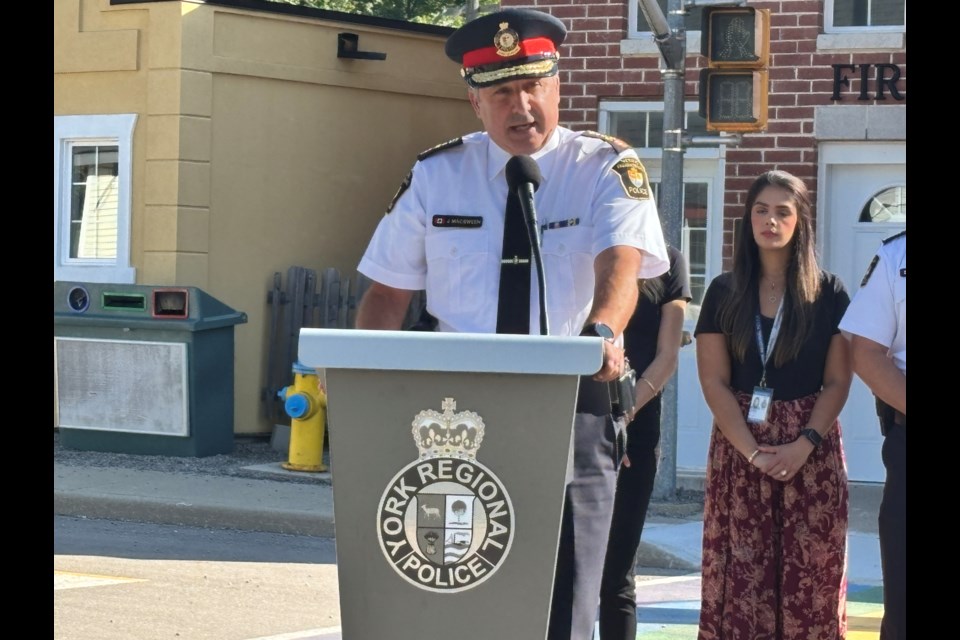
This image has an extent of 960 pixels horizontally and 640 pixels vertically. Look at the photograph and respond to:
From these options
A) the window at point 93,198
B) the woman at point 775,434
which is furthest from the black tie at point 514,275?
the window at point 93,198

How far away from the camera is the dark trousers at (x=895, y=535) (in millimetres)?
4441

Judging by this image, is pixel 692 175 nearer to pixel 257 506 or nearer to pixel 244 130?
pixel 244 130

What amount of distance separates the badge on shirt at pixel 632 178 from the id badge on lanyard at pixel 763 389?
192cm

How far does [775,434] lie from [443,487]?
2663 millimetres

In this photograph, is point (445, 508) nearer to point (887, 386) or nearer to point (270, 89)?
point (887, 386)

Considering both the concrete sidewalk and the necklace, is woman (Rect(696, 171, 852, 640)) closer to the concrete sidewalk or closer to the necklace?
the necklace

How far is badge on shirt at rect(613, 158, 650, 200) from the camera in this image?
373 cm

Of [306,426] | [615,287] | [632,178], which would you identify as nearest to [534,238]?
[615,287]

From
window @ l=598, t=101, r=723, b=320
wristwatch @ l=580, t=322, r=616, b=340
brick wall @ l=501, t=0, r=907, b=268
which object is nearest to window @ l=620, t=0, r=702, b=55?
brick wall @ l=501, t=0, r=907, b=268

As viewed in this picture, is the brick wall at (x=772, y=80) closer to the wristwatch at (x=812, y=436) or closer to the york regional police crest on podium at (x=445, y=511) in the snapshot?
the wristwatch at (x=812, y=436)

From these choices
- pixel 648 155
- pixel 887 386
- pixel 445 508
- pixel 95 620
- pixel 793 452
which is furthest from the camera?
pixel 648 155

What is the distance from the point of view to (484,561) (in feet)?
10.1
